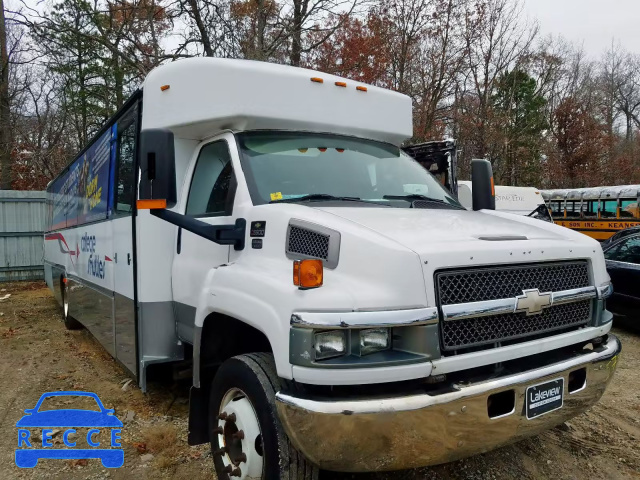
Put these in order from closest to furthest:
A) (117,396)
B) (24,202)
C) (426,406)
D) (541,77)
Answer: (426,406) → (117,396) → (24,202) → (541,77)

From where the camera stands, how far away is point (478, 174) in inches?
182

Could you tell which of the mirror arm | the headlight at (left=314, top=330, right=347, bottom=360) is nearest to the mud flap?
the mirror arm

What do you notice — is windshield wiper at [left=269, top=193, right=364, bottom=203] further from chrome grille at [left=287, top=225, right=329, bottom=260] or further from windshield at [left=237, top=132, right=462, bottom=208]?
chrome grille at [left=287, top=225, right=329, bottom=260]

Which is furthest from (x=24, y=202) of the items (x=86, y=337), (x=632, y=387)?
(x=632, y=387)

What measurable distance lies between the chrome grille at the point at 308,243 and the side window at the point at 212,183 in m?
0.82

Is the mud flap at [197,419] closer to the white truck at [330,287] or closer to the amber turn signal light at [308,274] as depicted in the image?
the white truck at [330,287]

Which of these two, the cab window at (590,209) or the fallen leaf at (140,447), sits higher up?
the cab window at (590,209)

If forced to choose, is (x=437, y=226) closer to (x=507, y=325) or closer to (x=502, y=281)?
(x=502, y=281)

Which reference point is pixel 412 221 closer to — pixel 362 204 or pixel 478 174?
pixel 362 204

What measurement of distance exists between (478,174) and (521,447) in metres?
2.29

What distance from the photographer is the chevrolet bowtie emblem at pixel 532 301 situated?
277 cm

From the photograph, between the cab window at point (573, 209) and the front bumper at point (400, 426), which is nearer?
the front bumper at point (400, 426)

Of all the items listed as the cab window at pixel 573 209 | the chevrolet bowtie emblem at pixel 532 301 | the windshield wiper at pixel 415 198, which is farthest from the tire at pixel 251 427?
the cab window at pixel 573 209

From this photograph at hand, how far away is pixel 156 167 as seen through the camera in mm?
3189
